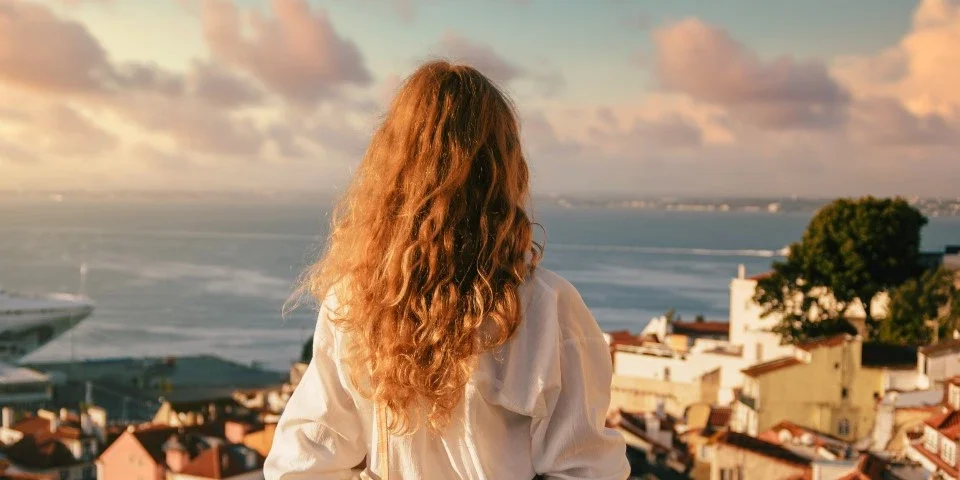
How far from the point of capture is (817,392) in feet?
46.4

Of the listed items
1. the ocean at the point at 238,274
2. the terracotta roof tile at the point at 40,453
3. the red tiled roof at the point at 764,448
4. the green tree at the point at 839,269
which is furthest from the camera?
the ocean at the point at 238,274

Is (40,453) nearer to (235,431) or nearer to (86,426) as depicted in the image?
(86,426)

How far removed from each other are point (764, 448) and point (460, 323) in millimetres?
10269

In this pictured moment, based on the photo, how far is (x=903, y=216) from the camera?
18547mm

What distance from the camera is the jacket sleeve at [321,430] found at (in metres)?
1.40

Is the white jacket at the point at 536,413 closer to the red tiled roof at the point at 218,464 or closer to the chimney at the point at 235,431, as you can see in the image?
the red tiled roof at the point at 218,464

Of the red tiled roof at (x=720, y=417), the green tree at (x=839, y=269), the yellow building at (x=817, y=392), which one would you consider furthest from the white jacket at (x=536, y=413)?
the green tree at (x=839, y=269)

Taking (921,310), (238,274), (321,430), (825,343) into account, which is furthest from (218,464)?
(238,274)

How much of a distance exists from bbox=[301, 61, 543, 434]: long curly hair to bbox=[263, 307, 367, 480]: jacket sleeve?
A: 0.04 meters

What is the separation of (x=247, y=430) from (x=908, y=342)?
9.53 meters

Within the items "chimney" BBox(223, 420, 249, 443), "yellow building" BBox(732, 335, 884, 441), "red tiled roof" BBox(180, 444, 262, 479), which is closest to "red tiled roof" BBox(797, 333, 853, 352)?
"yellow building" BBox(732, 335, 884, 441)

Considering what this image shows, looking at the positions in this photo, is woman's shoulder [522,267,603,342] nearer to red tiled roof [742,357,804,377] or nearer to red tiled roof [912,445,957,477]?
red tiled roof [912,445,957,477]

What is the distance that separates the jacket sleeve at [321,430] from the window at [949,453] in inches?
339

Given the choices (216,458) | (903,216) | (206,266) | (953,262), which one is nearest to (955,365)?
(903,216)
